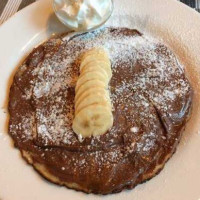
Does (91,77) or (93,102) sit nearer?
(93,102)

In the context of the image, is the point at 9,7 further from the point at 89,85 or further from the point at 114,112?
the point at 114,112

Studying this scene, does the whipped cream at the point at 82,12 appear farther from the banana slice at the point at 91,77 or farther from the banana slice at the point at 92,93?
the banana slice at the point at 92,93

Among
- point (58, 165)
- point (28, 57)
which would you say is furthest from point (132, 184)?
point (28, 57)

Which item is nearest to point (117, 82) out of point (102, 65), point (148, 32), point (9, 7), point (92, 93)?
point (102, 65)

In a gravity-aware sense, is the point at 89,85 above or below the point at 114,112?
above

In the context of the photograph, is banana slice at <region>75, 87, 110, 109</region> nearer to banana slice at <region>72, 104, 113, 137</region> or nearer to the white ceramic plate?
banana slice at <region>72, 104, 113, 137</region>

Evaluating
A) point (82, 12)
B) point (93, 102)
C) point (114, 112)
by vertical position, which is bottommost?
point (114, 112)
